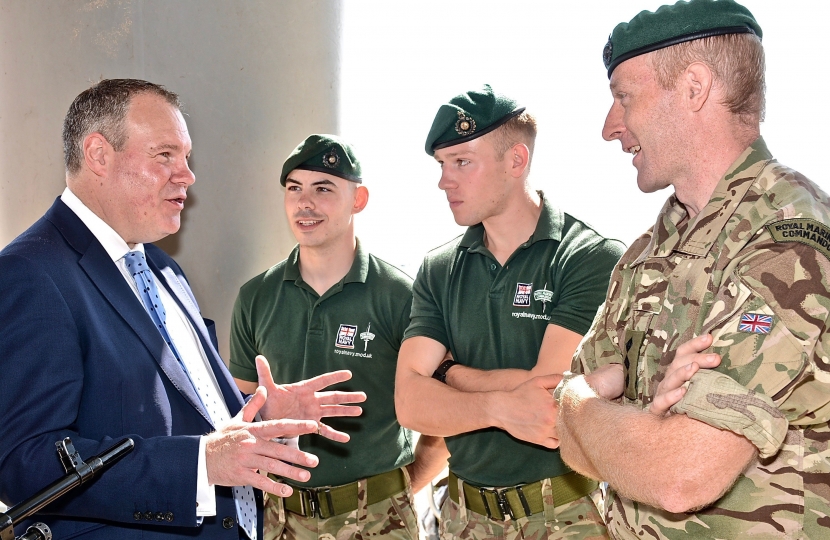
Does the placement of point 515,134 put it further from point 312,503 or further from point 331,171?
point 312,503

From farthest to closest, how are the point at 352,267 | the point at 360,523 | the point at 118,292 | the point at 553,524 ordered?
the point at 352,267 < the point at 360,523 < the point at 553,524 < the point at 118,292

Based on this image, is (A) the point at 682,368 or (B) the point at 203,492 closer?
(A) the point at 682,368

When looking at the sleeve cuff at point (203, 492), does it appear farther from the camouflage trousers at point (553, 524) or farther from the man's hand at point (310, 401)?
the camouflage trousers at point (553, 524)

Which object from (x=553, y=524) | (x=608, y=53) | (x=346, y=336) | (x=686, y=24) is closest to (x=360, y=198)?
(x=346, y=336)

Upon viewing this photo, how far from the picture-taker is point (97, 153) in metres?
2.17

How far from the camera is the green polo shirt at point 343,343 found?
298 cm

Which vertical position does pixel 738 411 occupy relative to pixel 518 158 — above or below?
below

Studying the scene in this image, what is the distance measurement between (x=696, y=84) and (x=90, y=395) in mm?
1607

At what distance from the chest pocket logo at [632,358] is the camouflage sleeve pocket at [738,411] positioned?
0.36 meters

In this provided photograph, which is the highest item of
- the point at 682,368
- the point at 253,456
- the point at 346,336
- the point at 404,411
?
the point at 682,368

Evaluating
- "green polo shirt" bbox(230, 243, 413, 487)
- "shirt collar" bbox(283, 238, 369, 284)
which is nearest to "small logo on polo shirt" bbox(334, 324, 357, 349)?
"green polo shirt" bbox(230, 243, 413, 487)

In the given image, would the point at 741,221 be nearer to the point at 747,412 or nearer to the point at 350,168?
the point at 747,412

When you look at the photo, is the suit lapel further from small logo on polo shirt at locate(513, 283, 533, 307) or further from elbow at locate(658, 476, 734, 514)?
elbow at locate(658, 476, 734, 514)

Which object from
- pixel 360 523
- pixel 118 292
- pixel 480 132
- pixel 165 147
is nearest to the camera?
pixel 118 292
